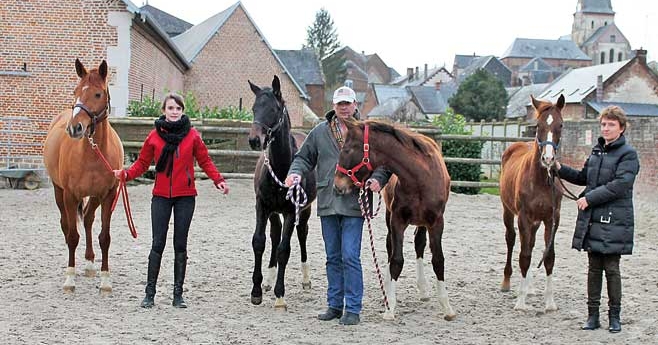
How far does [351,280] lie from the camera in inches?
214

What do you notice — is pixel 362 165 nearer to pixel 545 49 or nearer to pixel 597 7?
pixel 545 49

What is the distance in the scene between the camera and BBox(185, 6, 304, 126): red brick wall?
2978 cm

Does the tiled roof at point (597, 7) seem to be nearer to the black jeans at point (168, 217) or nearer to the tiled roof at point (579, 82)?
the tiled roof at point (579, 82)

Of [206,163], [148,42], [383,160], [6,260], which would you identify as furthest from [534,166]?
[148,42]

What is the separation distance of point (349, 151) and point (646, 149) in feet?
30.1

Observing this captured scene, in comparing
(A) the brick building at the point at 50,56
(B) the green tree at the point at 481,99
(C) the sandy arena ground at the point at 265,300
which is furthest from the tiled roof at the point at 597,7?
(C) the sandy arena ground at the point at 265,300

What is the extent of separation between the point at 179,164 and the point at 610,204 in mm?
3405

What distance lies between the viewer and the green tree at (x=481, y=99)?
163 ft

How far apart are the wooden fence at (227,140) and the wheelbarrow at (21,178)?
1894 mm

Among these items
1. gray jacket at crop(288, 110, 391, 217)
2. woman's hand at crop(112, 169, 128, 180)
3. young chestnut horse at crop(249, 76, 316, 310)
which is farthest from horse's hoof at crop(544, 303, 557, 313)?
woman's hand at crop(112, 169, 128, 180)

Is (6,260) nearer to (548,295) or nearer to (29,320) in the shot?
(29,320)

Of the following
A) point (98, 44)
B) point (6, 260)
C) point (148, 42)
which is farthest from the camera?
point (148, 42)

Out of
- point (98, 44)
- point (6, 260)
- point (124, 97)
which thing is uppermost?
point (98, 44)

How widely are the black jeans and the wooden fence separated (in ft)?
25.6
